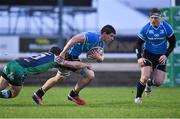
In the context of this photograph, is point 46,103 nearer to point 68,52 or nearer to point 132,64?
point 68,52

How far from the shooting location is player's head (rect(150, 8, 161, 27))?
58.4 feet

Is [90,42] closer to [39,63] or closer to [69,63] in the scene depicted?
[69,63]

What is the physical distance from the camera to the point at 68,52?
16.9 m

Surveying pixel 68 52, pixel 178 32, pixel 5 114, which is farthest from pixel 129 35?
pixel 5 114

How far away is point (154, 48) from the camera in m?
18.6

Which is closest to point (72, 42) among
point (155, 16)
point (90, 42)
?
point (90, 42)

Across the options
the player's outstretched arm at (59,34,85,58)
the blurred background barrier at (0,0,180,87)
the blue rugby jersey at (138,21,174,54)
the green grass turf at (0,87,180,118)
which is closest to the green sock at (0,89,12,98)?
the green grass turf at (0,87,180,118)

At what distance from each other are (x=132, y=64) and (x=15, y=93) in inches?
754

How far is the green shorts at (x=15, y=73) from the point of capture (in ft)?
53.7

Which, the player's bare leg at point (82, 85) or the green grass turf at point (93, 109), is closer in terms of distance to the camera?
the green grass turf at point (93, 109)

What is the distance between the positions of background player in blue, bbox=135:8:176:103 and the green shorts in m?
2.98

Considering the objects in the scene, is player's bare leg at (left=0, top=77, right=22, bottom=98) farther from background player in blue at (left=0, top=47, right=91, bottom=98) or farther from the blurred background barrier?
the blurred background barrier

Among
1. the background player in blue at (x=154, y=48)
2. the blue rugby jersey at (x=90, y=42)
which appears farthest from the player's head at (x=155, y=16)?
the blue rugby jersey at (x=90, y=42)

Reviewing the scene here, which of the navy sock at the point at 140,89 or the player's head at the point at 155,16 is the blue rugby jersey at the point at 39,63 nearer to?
the navy sock at the point at 140,89
